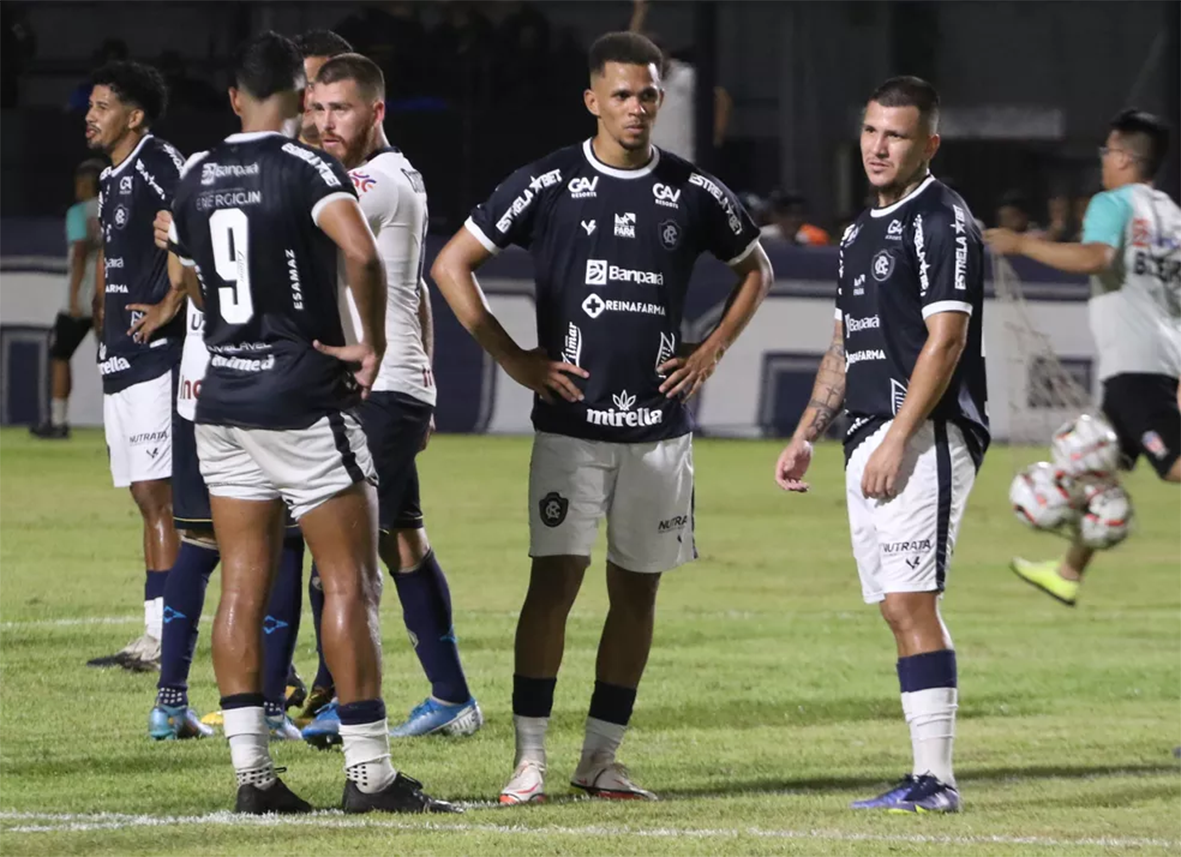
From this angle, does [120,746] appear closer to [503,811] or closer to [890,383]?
[503,811]

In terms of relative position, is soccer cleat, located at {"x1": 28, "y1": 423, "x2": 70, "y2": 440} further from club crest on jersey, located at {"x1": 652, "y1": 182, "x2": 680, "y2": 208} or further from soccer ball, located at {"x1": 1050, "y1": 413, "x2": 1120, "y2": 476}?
club crest on jersey, located at {"x1": 652, "y1": 182, "x2": 680, "y2": 208}

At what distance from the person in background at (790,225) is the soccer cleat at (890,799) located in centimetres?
1650

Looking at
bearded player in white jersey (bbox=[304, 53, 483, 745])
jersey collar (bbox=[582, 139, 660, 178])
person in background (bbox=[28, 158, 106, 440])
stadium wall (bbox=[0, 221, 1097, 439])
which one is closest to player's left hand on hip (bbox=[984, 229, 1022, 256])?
jersey collar (bbox=[582, 139, 660, 178])

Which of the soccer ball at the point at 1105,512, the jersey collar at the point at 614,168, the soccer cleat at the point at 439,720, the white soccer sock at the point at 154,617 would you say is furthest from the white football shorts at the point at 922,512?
the soccer ball at the point at 1105,512

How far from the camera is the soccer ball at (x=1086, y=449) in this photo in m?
10.7

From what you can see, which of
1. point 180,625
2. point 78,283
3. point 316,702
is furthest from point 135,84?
point 78,283

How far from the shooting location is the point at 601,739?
699cm

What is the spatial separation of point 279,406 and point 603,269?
112 cm

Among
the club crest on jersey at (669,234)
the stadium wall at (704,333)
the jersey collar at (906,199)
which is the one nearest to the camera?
the jersey collar at (906,199)

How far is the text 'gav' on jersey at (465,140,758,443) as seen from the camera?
270 inches

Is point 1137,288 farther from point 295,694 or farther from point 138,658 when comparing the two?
point 138,658

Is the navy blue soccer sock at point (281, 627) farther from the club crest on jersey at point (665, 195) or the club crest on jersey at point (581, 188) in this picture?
the club crest on jersey at point (665, 195)

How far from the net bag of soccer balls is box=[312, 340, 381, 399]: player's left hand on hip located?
524 centimetres

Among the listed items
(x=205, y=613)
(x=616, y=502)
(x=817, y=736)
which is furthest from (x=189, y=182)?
(x=205, y=613)
